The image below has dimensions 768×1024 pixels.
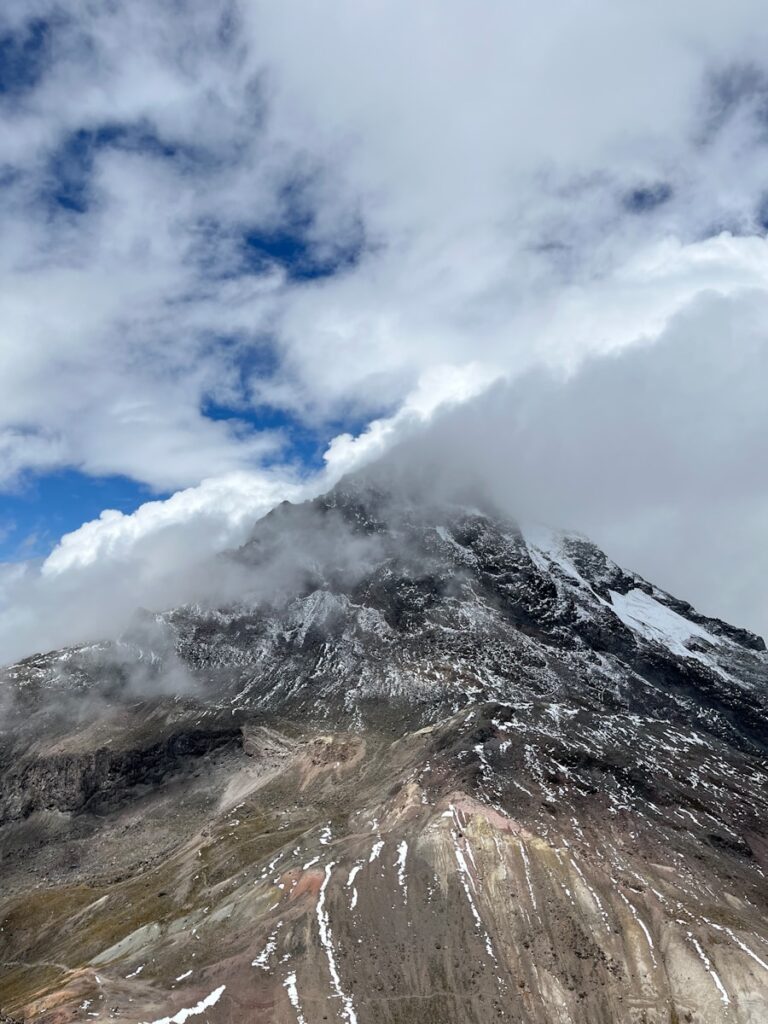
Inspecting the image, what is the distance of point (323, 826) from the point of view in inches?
6452

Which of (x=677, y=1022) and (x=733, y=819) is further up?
(x=733, y=819)

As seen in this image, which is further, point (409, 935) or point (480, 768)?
point (480, 768)

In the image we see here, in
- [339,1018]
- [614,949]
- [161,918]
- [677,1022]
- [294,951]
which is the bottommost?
[677,1022]

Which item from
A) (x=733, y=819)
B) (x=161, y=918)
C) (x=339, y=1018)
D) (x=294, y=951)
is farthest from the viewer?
(x=733, y=819)

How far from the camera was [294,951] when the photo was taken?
4397 inches

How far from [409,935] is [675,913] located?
43.8 m

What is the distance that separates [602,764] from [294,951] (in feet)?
340

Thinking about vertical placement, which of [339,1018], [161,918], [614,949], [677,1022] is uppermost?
[161,918]

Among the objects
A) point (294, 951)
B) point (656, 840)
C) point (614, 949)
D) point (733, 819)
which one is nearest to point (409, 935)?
point (294, 951)

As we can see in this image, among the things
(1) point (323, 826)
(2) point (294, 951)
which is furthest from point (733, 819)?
(2) point (294, 951)

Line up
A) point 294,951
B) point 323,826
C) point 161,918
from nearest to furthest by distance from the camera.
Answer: point 294,951, point 161,918, point 323,826

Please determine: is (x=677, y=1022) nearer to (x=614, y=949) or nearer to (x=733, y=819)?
(x=614, y=949)

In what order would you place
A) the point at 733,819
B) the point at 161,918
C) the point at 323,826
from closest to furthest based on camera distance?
the point at 161,918 < the point at 323,826 < the point at 733,819

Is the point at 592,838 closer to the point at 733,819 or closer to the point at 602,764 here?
the point at 602,764
